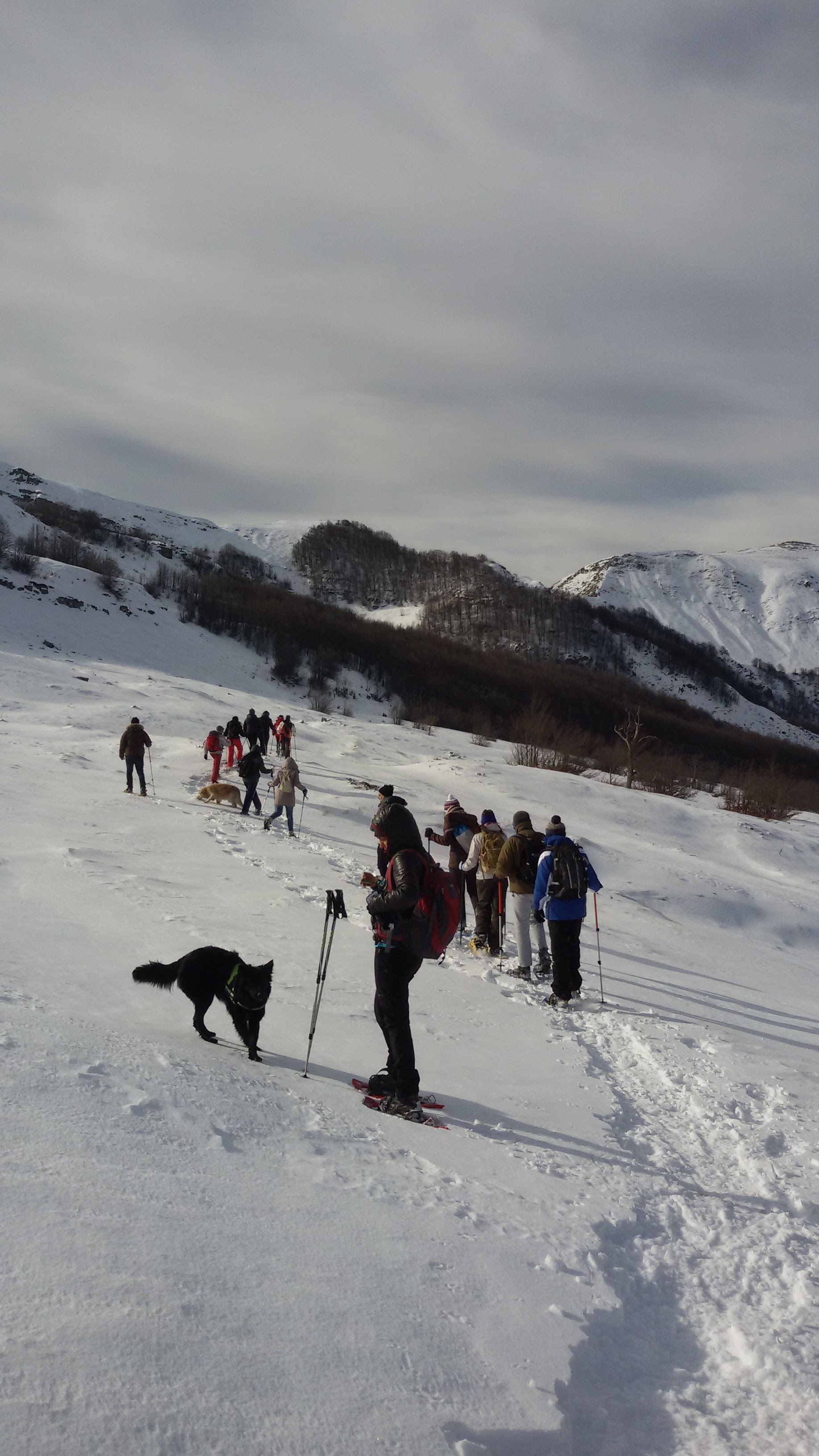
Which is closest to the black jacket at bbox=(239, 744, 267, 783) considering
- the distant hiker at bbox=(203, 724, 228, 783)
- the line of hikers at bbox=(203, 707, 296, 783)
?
the line of hikers at bbox=(203, 707, 296, 783)

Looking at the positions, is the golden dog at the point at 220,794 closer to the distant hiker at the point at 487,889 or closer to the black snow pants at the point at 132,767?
the black snow pants at the point at 132,767

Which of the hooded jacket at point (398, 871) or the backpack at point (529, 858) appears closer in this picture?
the hooded jacket at point (398, 871)

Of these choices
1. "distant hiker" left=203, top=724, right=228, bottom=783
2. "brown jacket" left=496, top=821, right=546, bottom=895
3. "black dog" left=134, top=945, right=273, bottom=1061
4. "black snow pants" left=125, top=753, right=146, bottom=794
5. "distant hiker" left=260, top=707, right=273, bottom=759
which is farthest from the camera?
"distant hiker" left=260, top=707, right=273, bottom=759

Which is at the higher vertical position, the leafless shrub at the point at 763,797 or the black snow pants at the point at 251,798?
the leafless shrub at the point at 763,797

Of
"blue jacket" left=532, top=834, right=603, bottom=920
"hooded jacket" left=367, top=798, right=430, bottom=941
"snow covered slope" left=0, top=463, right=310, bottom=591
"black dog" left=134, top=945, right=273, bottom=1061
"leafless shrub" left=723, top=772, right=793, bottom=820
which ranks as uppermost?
"snow covered slope" left=0, top=463, right=310, bottom=591

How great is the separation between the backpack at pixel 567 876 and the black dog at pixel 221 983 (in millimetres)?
3781

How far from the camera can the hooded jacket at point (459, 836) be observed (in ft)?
33.7

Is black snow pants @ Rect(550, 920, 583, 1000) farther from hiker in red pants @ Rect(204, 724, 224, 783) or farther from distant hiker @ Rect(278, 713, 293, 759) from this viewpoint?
distant hiker @ Rect(278, 713, 293, 759)

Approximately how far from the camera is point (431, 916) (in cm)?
473

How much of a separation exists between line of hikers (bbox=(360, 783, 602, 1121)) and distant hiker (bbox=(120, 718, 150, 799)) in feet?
26.0

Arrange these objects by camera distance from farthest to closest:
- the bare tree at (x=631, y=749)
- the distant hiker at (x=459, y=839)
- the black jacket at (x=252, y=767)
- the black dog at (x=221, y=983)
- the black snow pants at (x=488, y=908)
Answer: the bare tree at (x=631, y=749)
the black jacket at (x=252, y=767)
the distant hiker at (x=459, y=839)
the black snow pants at (x=488, y=908)
the black dog at (x=221, y=983)

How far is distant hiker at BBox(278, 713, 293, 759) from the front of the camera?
779 inches

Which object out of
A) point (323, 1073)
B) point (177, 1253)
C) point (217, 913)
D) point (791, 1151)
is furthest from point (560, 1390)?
point (217, 913)

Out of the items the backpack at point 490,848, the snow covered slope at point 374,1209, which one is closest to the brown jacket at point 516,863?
the backpack at point 490,848
